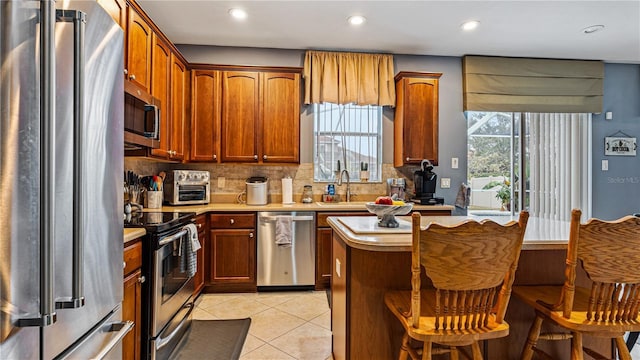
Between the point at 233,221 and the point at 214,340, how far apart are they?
3.86 ft

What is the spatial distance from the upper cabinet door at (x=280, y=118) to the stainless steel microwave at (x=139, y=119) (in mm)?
1300

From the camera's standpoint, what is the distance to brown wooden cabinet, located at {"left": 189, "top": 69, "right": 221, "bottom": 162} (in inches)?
140

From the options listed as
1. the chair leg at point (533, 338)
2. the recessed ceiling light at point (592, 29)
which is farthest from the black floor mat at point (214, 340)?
the recessed ceiling light at point (592, 29)

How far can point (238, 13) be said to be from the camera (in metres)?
3.06

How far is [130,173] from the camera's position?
2.95m

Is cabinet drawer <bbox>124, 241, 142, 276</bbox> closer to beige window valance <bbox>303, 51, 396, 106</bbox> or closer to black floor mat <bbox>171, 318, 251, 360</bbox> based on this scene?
black floor mat <bbox>171, 318, 251, 360</bbox>

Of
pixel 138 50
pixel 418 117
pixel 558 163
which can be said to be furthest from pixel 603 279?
pixel 558 163

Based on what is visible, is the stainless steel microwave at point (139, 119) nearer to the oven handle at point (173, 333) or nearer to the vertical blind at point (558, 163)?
the oven handle at point (173, 333)

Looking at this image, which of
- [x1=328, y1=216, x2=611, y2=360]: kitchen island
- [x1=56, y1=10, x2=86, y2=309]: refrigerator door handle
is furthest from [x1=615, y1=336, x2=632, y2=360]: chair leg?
[x1=56, y1=10, x2=86, y2=309]: refrigerator door handle

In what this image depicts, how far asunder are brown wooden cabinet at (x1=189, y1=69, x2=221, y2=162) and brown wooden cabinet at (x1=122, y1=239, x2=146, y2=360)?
6.10 feet

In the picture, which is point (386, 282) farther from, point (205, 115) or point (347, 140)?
point (205, 115)

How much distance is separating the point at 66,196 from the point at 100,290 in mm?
426

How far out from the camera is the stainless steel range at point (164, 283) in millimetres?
1896

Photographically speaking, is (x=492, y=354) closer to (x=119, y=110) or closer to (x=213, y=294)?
(x=119, y=110)
